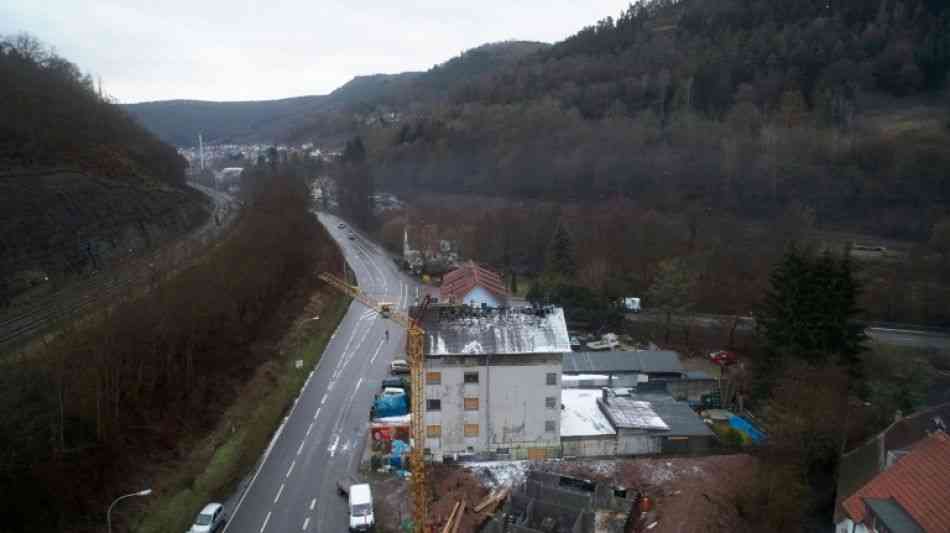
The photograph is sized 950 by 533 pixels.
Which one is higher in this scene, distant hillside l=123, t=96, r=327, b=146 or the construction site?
distant hillside l=123, t=96, r=327, b=146

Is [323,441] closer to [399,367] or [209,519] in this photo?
[209,519]

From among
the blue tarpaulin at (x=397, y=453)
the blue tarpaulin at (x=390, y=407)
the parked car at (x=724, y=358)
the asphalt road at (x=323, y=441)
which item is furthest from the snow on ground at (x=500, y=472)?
the parked car at (x=724, y=358)

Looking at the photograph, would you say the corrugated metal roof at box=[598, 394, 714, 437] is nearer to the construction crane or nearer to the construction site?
the construction site

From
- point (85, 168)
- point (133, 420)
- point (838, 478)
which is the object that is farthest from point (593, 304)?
point (85, 168)

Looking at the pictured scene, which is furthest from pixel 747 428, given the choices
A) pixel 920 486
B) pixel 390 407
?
pixel 390 407

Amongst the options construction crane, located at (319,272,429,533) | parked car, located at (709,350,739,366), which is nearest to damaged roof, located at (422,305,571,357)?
construction crane, located at (319,272,429,533)

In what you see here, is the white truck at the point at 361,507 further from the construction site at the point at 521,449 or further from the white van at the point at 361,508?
the construction site at the point at 521,449
